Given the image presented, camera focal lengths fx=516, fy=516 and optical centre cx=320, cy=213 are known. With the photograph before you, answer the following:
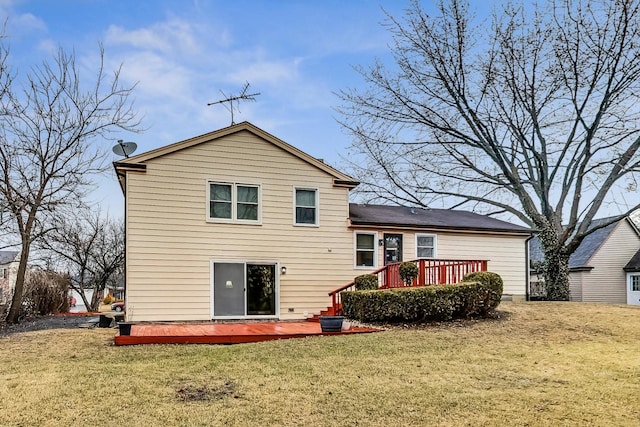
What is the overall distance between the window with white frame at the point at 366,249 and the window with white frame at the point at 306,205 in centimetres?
155

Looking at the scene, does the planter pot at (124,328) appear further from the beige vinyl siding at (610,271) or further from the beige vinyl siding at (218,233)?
the beige vinyl siding at (610,271)

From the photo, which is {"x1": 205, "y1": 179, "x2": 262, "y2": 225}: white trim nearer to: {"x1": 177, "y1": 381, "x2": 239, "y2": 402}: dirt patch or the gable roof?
the gable roof

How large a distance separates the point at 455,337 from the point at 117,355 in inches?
250

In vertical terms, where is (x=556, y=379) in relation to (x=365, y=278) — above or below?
below

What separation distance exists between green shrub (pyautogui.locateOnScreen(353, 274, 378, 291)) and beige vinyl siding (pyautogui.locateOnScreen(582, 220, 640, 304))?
17.5 m

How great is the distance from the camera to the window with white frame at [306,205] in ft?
48.7

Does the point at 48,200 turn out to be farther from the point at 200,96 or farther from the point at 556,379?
the point at 556,379

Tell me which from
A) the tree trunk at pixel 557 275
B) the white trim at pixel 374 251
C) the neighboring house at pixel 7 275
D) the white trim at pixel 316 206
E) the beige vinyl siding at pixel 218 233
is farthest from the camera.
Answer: the tree trunk at pixel 557 275

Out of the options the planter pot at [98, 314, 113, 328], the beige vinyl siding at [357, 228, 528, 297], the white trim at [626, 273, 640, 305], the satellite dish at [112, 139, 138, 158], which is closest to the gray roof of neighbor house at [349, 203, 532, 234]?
the beige vinyl siding at [357, 228, 528, 297]

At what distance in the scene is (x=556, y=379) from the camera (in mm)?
7195

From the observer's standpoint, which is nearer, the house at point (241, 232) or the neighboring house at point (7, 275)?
the house at point (241, 232)

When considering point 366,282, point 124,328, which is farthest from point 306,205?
point 124,328

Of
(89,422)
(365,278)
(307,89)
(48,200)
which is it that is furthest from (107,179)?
(89,422)

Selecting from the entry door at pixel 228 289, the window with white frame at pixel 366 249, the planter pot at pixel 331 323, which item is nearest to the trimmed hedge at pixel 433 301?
the planter pot at pixel 331 323
